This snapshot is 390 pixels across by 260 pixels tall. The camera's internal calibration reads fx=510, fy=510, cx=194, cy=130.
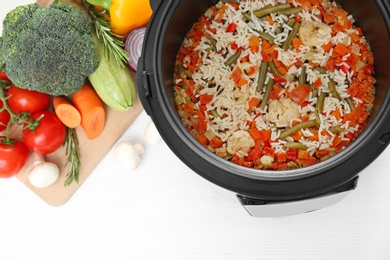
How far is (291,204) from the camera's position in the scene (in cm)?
142

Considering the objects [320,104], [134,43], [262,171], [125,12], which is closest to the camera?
[262,171]

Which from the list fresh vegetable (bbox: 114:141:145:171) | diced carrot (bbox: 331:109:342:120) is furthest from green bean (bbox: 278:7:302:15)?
fresh vegetable (bbox: 114:141:145:171)

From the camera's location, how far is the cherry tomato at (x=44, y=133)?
1.68 metres

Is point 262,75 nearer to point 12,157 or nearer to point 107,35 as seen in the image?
point 107,35

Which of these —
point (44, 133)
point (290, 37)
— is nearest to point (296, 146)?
point (290, 37)

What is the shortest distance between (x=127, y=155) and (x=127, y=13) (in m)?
0.47

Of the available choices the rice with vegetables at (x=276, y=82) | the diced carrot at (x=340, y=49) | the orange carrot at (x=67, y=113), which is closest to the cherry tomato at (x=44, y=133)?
the orange carrot at (x=67, y=113)

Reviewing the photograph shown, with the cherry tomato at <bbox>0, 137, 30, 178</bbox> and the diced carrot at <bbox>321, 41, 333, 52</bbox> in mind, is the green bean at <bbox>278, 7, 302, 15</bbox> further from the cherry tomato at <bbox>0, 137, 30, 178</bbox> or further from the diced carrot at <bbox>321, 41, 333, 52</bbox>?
the cherry tomato at <bbox>0, 137, 30, 178</bbox>

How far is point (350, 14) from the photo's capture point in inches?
62.8

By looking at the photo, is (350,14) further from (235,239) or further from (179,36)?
(235,239)

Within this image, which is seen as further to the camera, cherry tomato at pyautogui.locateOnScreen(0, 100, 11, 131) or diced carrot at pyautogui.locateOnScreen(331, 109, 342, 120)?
cherry tomato at pyautogui.locateOnScreen(0, 100, 11, 131)

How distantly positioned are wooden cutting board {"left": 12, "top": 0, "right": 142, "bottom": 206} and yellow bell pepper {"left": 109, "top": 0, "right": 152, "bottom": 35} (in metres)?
0.26

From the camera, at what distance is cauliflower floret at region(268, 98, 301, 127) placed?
59.7 inches

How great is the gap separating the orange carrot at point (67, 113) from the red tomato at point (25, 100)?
0.17 ft
